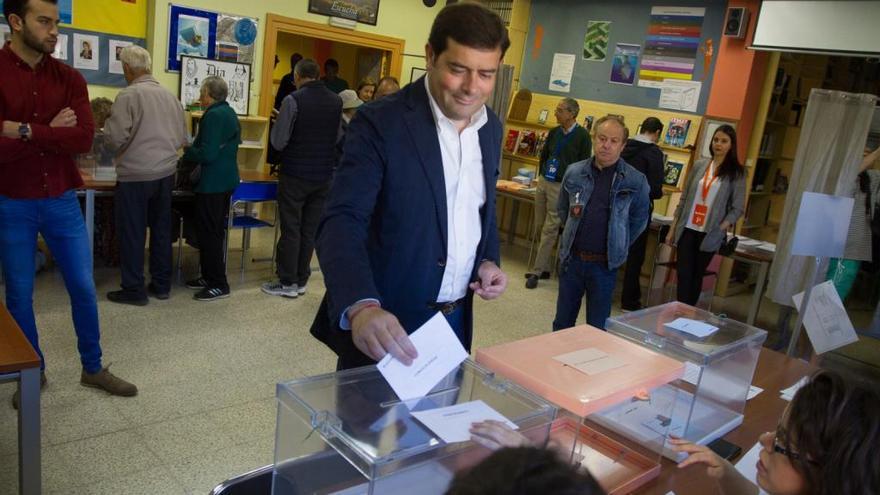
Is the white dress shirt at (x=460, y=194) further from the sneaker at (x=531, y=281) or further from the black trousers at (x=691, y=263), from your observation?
the sneaker at (x=531, y=281)

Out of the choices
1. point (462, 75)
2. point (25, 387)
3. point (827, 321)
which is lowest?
point (25, 387)

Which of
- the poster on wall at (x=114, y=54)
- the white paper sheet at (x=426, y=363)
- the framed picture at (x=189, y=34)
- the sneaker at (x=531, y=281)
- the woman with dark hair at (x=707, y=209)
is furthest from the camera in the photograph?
the sneaker at (x=531, y=281)

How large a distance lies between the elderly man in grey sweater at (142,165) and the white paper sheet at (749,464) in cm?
380

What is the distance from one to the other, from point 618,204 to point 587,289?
0.54 meters

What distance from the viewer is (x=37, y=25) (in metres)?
2.58

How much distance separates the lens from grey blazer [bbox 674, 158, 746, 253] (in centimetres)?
505

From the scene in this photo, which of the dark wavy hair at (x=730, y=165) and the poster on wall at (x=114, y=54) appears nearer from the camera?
the dark wavy hair at (x=730, y=165)

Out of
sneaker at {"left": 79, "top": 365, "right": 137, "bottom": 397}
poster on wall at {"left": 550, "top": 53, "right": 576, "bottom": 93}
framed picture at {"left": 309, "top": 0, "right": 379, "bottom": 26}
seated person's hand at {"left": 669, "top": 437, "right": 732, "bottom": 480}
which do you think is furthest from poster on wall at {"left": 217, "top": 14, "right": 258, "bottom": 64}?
seated person's hand at {"left": 669, "top": 437, "right": 732, "bottom": 480}

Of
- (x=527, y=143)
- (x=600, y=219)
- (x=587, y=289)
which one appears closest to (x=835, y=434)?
(x=600, y=219)

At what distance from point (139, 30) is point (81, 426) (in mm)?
4242

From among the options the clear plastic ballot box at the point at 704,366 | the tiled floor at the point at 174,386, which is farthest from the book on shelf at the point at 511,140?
the clear plastic ballot box at the point at 704,366

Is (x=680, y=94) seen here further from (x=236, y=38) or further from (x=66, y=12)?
(x=66, y=12)

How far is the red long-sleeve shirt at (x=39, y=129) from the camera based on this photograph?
105 inches

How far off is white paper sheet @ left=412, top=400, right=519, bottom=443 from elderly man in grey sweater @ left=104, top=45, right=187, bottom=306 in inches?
144
